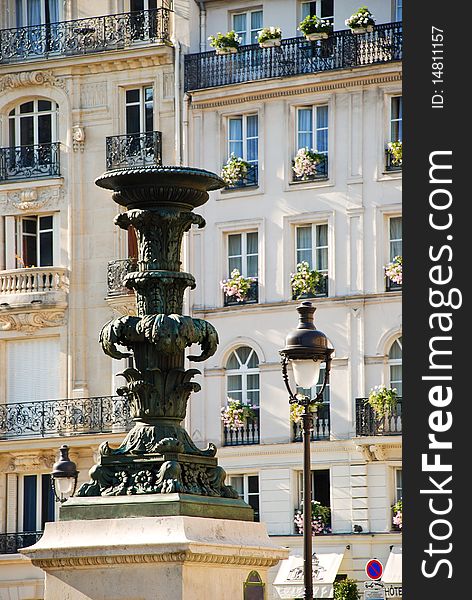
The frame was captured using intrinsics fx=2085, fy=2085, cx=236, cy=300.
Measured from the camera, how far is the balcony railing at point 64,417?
47188 mm

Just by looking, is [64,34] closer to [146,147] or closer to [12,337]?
[146,147]

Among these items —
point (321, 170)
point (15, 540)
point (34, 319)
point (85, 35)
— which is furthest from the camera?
point (85, 35)

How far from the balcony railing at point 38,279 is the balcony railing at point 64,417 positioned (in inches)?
102

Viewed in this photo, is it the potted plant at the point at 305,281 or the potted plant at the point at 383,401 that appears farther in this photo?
the potted plant at the point at 305,281

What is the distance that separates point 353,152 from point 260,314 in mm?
4143

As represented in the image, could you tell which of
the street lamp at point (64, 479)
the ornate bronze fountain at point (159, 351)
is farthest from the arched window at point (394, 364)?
the ornate bronze fountain at point (159, 351)

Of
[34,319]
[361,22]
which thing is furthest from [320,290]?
[34,319]

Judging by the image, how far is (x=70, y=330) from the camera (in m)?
48.1

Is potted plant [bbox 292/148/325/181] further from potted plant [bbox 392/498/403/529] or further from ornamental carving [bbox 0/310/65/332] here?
potted plant [bbox 392/498/403/529]

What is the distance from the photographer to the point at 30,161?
4875 centimetres

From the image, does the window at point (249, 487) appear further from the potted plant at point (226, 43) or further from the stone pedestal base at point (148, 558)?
the stone pedestal base at point (148, 558)

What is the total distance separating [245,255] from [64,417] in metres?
5.68

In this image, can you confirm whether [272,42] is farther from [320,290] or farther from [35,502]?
[35,502]

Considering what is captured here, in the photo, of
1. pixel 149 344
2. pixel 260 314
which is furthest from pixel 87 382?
pixel 149 344
